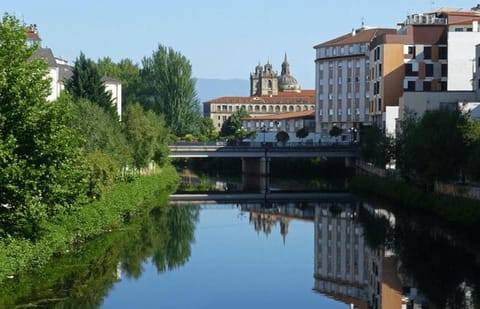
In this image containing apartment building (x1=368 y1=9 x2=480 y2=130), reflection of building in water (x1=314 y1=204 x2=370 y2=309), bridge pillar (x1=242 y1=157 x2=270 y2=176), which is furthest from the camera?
bridge pillar (x1=242 y1=157 x2=270 y2=176)

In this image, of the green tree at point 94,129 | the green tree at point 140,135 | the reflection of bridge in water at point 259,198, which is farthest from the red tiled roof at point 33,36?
the green tree at point 94,129

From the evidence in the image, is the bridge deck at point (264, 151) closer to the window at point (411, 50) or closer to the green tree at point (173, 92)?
the window at point (411, 50)

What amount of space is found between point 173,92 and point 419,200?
58.4 metres

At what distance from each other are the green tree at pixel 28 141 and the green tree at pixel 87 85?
111 feet

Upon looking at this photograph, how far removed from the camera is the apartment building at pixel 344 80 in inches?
4464

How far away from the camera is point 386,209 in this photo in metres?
62.0

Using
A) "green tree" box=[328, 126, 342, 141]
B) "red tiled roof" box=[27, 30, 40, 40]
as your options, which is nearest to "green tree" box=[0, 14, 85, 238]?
"red tiled roof" box=[27, 30, 40, 40]

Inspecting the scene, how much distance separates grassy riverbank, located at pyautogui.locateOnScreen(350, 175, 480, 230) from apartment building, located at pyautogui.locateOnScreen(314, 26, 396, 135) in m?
33.8

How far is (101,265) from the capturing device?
38.2 metres

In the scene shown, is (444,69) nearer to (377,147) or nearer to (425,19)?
(425,19)

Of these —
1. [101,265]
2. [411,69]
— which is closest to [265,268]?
[101,265]

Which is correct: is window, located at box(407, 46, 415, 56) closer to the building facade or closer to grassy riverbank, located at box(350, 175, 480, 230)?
grassy riverbank, located at box(350, 175, 480, 230)

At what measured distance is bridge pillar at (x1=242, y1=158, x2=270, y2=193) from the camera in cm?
8988

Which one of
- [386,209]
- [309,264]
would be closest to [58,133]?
[309,264]
